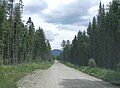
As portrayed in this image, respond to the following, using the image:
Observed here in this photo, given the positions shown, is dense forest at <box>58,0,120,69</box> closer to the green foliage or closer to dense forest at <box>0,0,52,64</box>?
the green foliage

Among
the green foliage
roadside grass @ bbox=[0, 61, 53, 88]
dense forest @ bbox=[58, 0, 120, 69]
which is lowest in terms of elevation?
the green foliage

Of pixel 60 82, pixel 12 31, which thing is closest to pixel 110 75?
pixel 60 82

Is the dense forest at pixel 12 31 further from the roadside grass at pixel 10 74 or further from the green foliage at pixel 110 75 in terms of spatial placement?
the green foliage at pixel 110 75

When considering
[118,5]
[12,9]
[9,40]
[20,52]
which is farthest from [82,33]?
[118,5]

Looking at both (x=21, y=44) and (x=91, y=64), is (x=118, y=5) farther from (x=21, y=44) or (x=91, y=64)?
(x=21, y=44)

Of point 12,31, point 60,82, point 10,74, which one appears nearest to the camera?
point 60,82

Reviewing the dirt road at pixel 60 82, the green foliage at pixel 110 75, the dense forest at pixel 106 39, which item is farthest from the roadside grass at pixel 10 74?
the dense forest at pixel 106 39

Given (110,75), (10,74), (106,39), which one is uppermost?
(106,39)

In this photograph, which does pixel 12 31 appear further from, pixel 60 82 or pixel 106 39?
pixel 60 82

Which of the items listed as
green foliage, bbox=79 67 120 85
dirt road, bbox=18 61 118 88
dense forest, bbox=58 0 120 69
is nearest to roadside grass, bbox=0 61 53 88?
dirt road, bbox=18 61 118 88

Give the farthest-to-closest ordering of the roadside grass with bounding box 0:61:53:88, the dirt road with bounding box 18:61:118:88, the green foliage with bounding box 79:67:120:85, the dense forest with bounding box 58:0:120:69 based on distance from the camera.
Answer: the dense forest with bounding box 58:0:120:69 → the green foliage with bounding box 79:67:120:85 → the dirt road with bounding box 18:61:118:88 → the roadside grass with bounding box 0:61:53:88

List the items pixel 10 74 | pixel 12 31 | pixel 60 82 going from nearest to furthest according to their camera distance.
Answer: pixel 60 82 < pixel 10 74 < pixel 12 31

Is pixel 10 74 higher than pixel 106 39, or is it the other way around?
pixel 106 39

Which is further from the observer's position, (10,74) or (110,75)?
(110,75)
